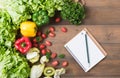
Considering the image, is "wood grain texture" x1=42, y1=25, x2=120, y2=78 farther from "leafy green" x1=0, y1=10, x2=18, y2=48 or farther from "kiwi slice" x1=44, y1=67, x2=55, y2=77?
"leafy green" x1=0, y1=10, x2=18, y2=48

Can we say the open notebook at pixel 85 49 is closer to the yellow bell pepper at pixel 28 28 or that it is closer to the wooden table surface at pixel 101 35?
the wooden table surface at pixel 101 35

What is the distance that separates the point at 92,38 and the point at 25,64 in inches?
15.2

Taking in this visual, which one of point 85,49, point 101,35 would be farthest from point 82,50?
point 101,35

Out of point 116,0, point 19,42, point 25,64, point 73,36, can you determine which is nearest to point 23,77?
point 25,64

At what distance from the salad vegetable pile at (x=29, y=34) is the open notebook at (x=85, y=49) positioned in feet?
0.21

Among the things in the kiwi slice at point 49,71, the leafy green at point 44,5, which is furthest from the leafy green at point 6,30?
the kiwi slice at point 49,71

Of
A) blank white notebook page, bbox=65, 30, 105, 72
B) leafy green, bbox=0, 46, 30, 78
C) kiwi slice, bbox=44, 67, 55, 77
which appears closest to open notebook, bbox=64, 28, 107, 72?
blank white notebook page, bbox=65, 30, 105, 72

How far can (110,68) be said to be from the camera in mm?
1938

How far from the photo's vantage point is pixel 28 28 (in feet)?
6.05

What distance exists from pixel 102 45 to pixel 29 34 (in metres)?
0.40

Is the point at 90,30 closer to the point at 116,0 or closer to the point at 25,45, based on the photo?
the point at 116,0

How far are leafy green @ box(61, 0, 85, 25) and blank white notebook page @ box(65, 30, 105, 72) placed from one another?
96mm

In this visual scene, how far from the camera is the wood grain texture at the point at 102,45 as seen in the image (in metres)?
1.93

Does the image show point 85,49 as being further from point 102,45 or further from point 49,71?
point 49,71
